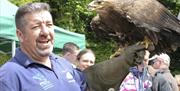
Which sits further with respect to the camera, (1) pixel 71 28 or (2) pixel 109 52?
(2) pixel 109 52

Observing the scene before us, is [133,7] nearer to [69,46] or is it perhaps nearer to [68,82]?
[69,46]

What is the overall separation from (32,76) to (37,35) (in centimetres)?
24

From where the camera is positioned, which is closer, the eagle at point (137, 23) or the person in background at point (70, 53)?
the eagle at point (137, 23)

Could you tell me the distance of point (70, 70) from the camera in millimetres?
3170

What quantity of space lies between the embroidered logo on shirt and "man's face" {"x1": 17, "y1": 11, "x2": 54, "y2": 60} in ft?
0.39

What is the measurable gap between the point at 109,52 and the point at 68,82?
13.6 metres

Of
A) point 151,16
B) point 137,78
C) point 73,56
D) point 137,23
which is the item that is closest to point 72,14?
point 73,56

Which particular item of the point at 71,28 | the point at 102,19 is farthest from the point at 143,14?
the point at 71,28

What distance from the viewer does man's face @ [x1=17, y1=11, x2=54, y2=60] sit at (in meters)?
2.89

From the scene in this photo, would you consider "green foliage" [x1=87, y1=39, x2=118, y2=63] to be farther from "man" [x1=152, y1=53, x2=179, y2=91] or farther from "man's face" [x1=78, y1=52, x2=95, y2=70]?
"man's face" [x1=78, y1=52, x2=95, y2=70]

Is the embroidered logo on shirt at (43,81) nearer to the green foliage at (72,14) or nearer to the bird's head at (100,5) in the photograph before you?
the bird's head at (100,5)

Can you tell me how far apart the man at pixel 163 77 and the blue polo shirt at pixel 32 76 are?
3.06 metres

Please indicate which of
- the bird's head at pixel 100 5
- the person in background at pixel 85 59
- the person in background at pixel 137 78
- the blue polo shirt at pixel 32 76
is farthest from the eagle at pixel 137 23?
the blue polo shirt at pixel 32 76

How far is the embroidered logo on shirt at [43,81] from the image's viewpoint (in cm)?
287
